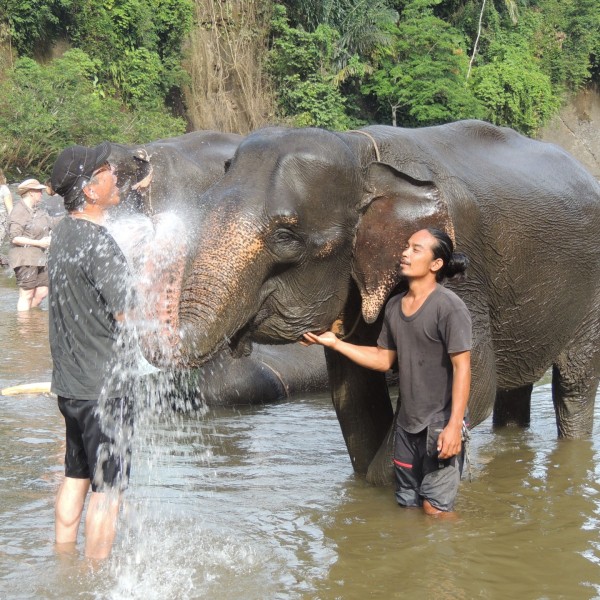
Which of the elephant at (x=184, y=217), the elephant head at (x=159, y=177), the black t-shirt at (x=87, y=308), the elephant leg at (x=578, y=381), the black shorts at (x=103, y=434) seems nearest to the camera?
the black t-shirt at (x=87, y=308)

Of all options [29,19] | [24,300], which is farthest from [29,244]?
[29,19]

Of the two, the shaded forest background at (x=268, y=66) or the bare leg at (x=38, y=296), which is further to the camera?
the shaded forest background at (x=268, y=66)

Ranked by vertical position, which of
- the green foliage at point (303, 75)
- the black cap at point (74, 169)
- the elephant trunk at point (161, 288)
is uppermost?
the green foliage at point (303, 75)

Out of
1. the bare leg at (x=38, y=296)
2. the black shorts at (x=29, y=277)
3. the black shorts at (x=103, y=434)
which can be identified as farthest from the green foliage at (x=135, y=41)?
the black shorts at (x=103, y=434)

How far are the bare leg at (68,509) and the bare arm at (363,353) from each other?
1284mm

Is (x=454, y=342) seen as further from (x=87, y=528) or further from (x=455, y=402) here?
(x=87, y=528)

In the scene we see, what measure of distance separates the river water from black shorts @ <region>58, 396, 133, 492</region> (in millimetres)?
392

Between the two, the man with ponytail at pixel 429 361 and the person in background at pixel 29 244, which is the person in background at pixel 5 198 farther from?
the man with ponytail at pixel 429 361

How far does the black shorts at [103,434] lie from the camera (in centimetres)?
436

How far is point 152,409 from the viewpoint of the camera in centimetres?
795

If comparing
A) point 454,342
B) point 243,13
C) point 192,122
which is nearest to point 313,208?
point 454,342

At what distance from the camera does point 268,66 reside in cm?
3409

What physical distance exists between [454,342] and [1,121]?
19779 millimetres

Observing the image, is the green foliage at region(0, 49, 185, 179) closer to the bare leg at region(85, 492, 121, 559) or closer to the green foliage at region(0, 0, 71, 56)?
the green foliage at region(0, 0, 71, 56)
